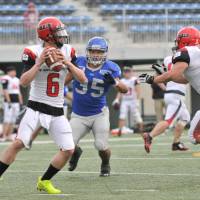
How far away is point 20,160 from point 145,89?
14.1 meters

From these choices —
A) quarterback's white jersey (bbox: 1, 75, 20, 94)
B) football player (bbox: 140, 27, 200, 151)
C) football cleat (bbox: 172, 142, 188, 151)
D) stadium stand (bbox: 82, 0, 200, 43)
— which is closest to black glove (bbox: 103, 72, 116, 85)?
football player (bbox: 140, 27, 200, 151)

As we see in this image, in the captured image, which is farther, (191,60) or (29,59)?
(191,60)

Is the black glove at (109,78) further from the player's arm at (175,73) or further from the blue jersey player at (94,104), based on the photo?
the player's arm at (175,73)

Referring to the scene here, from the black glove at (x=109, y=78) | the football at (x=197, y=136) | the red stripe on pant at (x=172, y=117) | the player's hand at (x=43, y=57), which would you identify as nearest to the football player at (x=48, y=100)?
the player's hand at (x=43, y=57)

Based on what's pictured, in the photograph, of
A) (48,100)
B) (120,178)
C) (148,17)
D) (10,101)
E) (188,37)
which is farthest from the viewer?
(148,17)

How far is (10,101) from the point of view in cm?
1608

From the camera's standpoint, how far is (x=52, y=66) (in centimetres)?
646

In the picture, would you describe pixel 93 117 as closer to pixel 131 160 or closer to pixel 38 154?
pixel 131 160

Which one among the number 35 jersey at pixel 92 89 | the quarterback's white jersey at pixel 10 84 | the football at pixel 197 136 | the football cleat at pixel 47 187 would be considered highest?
the number 35 jersey at pixel 92 89

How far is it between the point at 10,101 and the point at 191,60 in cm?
935

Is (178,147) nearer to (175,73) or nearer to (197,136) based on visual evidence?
(197,136)

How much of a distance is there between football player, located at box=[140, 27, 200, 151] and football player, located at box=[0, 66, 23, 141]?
8507 millimetres

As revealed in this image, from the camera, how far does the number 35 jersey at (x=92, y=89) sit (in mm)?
7981

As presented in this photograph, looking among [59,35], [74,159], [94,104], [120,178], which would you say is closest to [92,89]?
[94,104]
